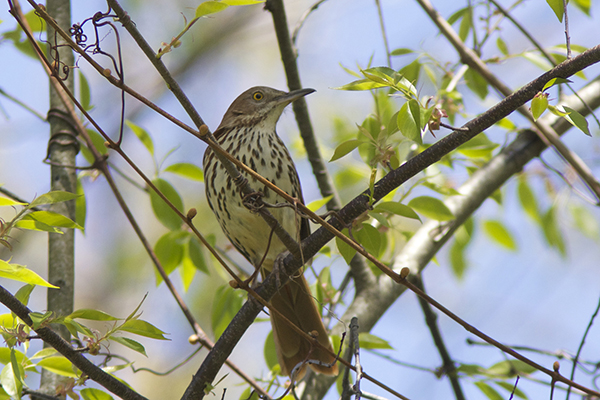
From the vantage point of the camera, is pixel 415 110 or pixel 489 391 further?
pixel 489 391

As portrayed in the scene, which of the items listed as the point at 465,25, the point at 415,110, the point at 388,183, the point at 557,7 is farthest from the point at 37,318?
the point at 465,25

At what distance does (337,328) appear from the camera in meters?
3.27

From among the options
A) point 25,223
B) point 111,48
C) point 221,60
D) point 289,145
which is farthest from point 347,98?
point 25,223

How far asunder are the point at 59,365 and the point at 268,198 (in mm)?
1445

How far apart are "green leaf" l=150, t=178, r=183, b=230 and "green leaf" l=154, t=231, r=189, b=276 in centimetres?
5

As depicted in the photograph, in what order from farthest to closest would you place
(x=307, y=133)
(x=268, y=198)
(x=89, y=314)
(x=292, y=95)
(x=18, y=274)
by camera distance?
(x=307, y=133), (x=292, y=95), (x=268, y=198), (x=89, y=314), (x=18, y=274)

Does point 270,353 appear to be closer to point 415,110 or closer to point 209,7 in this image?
point 415,110

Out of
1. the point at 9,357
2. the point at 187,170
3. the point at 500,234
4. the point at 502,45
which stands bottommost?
the point at 9,357

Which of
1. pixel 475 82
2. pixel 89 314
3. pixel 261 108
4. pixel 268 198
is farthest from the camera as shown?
pixel 261 108

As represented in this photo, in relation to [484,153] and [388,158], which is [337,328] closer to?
[484,153]

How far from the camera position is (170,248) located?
2.96 meters

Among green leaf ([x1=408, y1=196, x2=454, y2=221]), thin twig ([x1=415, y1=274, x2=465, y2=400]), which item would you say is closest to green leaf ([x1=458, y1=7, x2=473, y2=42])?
green leaf ([x1=408, y1=196, x2=454, y2=221])

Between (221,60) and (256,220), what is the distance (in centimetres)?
554

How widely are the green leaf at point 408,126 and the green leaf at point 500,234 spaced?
239 cm
